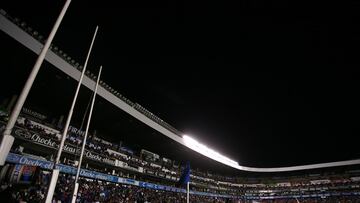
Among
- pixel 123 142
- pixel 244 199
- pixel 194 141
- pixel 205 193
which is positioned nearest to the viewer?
pixel 123 142

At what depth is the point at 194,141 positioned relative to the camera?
118 ft

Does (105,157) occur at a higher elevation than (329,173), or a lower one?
Answer: lower

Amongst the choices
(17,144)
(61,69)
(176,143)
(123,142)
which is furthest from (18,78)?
(176,143)

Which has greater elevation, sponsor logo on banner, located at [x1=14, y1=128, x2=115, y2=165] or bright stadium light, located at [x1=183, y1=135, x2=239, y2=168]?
bright stadium light, located at [x1=183, y1=135, x2=239, y2=168]

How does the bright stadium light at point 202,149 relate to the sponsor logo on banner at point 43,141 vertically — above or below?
above

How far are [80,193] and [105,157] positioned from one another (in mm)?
6061

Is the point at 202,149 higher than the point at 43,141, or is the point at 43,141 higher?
the point at 202,149

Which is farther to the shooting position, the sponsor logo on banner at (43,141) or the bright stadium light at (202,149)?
the bright stadium light at (202,149)

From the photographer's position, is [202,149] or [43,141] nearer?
[43,141]

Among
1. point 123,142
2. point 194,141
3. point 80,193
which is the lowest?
point 80,193

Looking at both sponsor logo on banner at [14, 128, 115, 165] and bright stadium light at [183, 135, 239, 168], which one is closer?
sponsor logo on banner at [14, 128, 115, 165]

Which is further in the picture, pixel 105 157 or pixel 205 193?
pixel 205 193

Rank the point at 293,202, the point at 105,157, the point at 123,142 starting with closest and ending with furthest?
the point at 105,157, the point at 123,142, the point at 293,202

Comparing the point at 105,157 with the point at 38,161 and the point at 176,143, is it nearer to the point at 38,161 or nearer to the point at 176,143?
the point at 38,161
